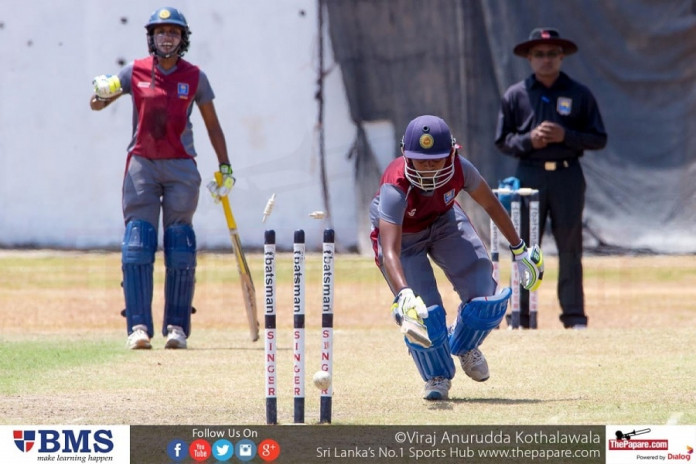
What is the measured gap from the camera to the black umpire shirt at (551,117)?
11648 mm

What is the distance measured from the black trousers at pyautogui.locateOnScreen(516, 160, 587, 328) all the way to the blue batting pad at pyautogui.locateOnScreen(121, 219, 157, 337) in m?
3.24

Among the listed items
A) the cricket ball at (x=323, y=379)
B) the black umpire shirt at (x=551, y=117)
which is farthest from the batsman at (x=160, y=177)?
the cricket ball at (x=323, y=379)

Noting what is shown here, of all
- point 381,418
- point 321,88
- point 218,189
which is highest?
point 321,88

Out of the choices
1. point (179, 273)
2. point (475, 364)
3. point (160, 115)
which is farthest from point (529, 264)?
point (160, 115)

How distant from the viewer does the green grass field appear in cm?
706

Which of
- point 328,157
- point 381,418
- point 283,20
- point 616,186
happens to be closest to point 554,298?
point 616,186

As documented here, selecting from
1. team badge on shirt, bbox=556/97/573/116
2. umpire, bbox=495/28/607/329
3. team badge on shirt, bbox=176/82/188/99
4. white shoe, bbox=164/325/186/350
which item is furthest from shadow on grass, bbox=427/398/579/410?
team badge on shirt, bbox=556/97/573/116

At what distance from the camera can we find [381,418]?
6.88 metres

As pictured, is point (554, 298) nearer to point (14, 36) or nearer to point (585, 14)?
point (585, 14)

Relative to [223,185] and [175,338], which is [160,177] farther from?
[175,338]

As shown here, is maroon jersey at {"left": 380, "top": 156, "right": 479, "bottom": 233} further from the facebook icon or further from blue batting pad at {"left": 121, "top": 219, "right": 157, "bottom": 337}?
blue batting pad at {"left": 121, "top": 219, "right": 157, "bottom": 337}

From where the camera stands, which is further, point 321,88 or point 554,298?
point 321,88

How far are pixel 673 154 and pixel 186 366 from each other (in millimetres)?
11630

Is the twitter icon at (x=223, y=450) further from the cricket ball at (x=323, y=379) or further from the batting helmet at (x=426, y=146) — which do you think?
the batting helmet at (x=426, y=146)
